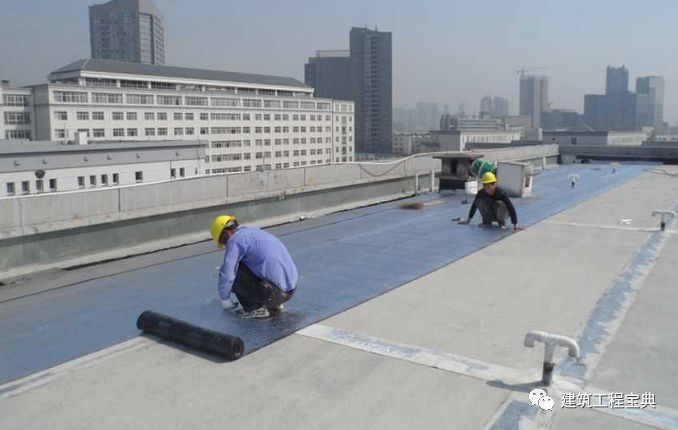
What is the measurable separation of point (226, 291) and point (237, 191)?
5.61 meters

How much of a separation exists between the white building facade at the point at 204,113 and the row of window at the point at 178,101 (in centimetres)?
12

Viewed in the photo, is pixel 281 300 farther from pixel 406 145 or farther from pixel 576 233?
pixel 406 145

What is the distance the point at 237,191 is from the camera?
442 inches

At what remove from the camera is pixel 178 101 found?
84812 millimetres

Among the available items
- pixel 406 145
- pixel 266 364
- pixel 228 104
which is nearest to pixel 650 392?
pixel 266 364

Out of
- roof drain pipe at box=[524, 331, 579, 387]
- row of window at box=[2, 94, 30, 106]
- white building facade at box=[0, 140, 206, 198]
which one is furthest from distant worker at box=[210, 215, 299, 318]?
row of window at box=[2, 94, 30, 106]

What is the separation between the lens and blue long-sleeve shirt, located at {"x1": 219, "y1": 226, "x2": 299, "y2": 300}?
18.6 feet

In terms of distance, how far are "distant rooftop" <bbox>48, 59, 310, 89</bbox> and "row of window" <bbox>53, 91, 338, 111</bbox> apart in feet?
15.6

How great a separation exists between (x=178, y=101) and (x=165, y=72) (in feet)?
21.1

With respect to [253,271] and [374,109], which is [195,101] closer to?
[253,271]

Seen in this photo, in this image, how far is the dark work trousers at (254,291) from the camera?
589cm

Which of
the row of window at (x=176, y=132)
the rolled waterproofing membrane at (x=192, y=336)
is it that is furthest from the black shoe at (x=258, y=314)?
the row of window at (x=176, y=132)

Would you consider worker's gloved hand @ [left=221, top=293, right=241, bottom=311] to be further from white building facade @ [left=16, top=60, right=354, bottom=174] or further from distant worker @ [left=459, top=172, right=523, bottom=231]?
white building facade @ [left=16, top=60, right=354, bottom=174]

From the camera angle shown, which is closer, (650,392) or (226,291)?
(650,392)
